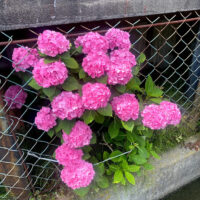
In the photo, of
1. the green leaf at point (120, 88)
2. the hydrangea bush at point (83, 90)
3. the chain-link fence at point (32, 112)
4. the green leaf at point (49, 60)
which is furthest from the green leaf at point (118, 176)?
the green leaf at point (49, 60)

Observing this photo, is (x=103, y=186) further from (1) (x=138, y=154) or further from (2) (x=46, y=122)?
(2) (x=46, y=122)

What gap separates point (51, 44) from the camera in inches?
39.3

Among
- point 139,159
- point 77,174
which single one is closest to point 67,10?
point 77,174

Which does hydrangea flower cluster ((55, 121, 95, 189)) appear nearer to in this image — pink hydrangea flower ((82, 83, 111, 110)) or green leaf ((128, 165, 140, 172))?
pink hydrangea flower ((82, 83, 111, 110))

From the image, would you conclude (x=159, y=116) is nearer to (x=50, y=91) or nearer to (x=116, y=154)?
(x=116, y=154)

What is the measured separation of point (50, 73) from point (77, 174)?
633 millimetres

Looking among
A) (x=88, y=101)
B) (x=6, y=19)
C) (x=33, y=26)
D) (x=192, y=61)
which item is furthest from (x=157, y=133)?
(x=6, y=19)

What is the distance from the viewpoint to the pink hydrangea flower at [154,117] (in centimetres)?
127

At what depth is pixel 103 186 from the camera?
1.55 metres

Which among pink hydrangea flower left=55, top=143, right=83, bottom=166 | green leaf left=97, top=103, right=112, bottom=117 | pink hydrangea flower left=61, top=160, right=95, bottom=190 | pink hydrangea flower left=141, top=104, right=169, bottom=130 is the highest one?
green leaf left=97, top=103, right=112, bottom=117

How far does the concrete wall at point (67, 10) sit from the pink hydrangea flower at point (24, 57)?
0.13 metres

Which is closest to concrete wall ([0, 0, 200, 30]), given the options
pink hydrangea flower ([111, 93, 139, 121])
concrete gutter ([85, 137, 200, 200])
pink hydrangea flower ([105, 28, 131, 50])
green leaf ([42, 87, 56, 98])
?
pink hydrangea flower ([105, 28, 131, 50])

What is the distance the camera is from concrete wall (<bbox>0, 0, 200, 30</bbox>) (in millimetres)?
1130

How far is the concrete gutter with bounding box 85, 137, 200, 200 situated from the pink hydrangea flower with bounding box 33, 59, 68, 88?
0.98m
